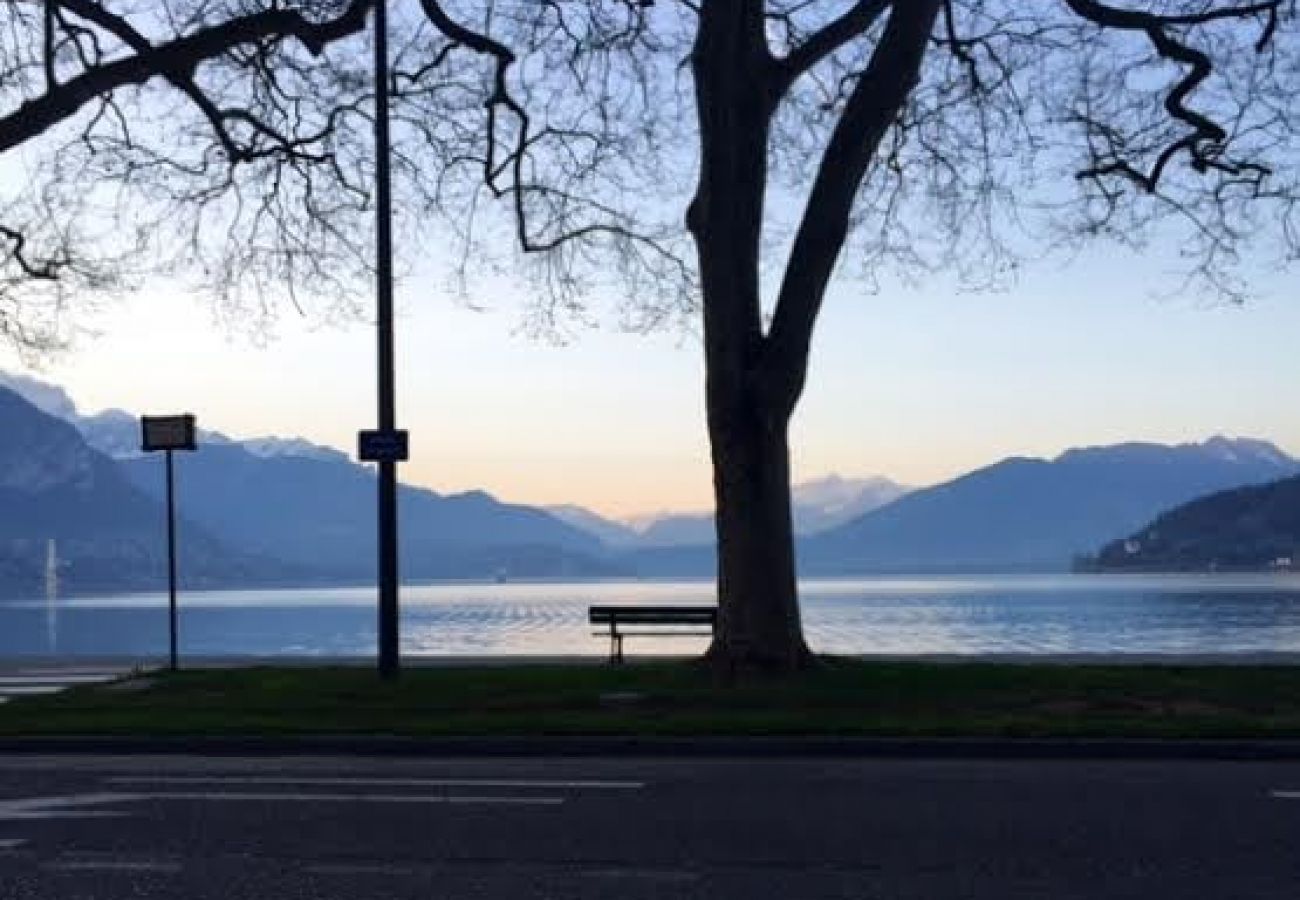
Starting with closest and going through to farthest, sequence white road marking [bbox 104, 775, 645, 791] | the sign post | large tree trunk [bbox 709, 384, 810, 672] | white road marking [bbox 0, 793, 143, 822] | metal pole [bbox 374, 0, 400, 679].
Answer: white road marking [bbox 0, 793, 143, 822]
white road marking [bbox 104, 775, 645, 791]
large tree trunk [bbox 709, 384, 810, 672]
metal pole [bbox 374, 0, 400, 679]
the sign post

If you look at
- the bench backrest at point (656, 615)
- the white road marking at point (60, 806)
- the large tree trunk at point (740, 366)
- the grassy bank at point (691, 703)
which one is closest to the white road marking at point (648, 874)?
the white road marking at point (60, 806)

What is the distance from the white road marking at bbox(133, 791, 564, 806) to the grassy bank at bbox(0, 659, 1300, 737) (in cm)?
324

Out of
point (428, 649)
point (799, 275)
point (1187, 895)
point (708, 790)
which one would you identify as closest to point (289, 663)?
point (799, 275)

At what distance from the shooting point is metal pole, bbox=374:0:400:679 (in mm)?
18625

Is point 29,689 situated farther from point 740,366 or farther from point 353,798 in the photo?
point 353,798

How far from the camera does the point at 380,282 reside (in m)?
18.8

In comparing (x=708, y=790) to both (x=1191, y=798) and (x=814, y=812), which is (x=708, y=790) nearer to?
(x=814, y=812)

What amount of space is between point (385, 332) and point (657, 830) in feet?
32.4

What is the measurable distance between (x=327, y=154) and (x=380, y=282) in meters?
3.88

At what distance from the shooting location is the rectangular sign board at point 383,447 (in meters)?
18.7

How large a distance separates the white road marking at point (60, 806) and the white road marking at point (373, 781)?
0.80 m

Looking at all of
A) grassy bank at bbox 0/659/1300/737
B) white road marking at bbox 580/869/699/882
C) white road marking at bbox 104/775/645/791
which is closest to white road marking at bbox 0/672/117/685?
grassy bank at bbox 0/659/1300/737

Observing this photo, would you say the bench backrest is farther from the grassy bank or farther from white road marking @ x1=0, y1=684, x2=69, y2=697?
white road marking @ x1=0, y1=684, x2=69, y2=697

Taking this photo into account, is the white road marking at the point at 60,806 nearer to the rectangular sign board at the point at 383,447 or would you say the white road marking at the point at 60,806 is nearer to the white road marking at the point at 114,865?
the white road marking at the point at 114,865
